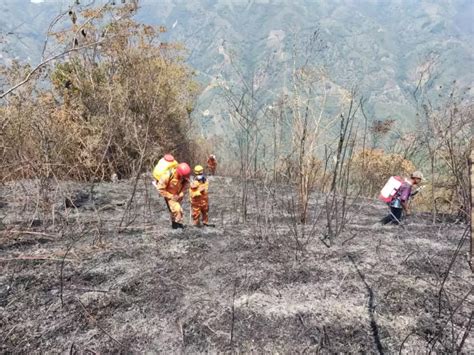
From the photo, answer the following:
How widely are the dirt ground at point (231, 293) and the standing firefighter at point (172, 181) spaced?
0.42m

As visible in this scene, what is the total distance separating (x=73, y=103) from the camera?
12688 millimetres

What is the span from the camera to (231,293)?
381cm

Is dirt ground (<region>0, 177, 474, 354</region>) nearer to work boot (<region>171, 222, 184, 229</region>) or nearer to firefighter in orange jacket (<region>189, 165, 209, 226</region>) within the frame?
work boot (<region>171, 222, 184, 229</region>)

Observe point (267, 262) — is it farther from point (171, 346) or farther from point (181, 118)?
point (181, 118)

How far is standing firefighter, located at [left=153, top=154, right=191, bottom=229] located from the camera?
19.1 ft

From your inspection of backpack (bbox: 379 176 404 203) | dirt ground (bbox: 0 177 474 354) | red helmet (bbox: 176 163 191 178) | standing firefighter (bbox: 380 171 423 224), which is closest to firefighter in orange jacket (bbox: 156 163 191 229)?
red helmet (bbox: 176 163 191 178)

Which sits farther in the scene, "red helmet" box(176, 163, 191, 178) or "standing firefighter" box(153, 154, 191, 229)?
"red helmet" box(176, 163, 191, 178)

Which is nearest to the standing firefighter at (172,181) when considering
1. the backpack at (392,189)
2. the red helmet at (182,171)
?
the red helmet at (182,171)

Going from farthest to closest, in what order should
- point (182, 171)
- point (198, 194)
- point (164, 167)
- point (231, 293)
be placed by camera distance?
1. point (198, 194)
2. point (182, 171)
3. point (164, 167)
4. point (231, 293)

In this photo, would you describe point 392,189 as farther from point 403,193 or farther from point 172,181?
point 172,181

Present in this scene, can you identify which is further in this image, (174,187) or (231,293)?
(174,187)

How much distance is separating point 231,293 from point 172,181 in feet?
8.44

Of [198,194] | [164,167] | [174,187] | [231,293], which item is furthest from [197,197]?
[231,293]

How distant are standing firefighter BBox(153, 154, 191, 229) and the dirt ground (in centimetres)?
42
